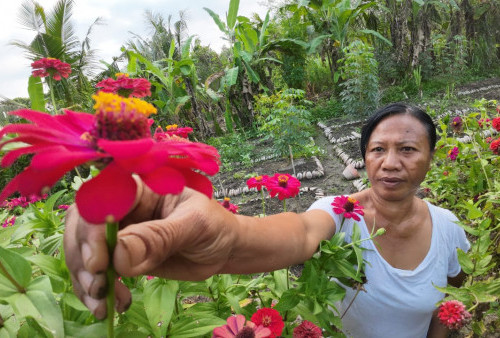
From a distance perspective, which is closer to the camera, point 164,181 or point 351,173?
point 164,181

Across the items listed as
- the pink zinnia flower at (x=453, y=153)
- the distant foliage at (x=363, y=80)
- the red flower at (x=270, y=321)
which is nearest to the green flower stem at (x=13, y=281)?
the red flower at (x=270, y=321)

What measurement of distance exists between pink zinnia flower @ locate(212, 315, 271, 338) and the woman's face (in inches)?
27.6

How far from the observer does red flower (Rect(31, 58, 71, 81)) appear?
1483 mm

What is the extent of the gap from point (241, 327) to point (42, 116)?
462 mm

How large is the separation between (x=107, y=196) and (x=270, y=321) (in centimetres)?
47

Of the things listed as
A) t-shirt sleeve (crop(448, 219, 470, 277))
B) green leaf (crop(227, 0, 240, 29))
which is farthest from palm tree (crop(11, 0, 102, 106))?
t-shirt sleeve (crop(448, 219, 470, 277))

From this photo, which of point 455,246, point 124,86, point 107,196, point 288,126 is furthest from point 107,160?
point 288,126

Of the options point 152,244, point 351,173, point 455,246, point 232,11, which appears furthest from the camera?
point 232,11

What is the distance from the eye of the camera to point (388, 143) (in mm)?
1108

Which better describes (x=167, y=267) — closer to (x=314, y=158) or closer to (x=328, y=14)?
(x=314, y=158)

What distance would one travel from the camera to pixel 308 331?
0.68 meters

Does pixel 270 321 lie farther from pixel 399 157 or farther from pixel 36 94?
pixel 36 94

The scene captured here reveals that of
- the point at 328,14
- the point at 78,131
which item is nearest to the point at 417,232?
the point at 78,131

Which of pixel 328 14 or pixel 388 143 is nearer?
pixel 388 143
